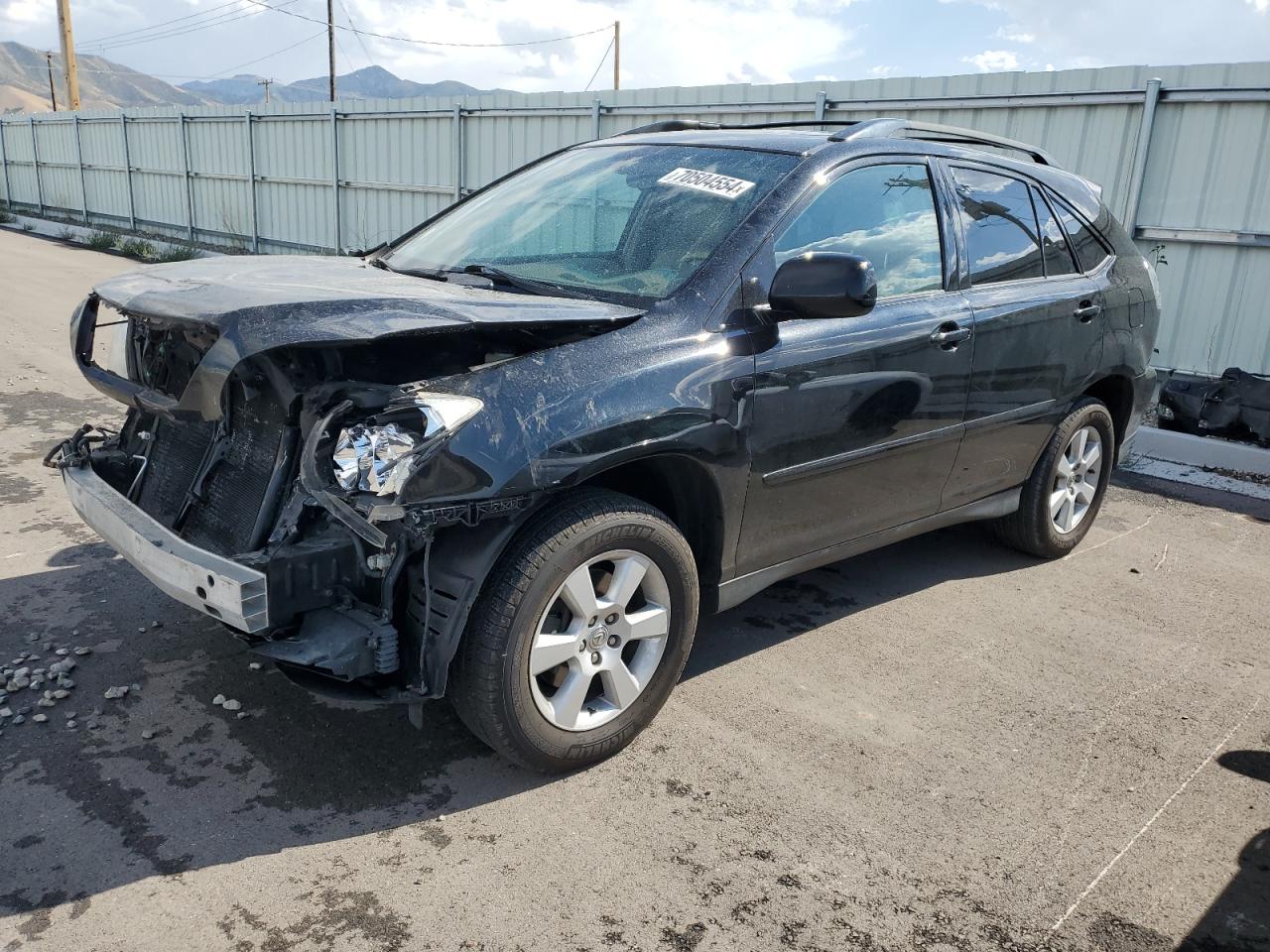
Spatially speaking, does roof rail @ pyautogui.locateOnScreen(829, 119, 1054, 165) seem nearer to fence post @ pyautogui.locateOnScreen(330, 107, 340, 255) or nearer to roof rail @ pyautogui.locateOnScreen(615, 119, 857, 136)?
roof rail @ pyautogui.locateOnScreen(615, 119, 857, 136)

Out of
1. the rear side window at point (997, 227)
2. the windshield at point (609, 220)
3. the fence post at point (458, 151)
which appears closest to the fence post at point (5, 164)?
the fence post at point (458, 151)

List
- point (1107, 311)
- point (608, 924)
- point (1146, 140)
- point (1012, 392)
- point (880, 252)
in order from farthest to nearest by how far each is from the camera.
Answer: point (1146, 140) → point (1107, 311) → point (1012, 392) → point (880, 252) → point (608, 924)

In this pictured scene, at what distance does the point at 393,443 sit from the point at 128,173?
22425 millimetres

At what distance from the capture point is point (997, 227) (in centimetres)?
436

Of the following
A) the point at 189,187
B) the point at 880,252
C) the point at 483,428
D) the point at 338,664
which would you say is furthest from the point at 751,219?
the point at 189,187

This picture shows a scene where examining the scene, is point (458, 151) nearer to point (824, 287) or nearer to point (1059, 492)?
point (1059, 492)

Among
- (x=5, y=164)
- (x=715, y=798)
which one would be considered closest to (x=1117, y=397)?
(x=715, y=798)

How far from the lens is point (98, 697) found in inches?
134

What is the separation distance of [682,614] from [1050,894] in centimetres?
128

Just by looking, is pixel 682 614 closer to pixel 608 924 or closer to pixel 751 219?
pixel 608 924

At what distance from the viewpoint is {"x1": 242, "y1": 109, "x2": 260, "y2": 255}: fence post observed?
17.7 metres

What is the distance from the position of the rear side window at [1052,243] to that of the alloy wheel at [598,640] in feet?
8.58

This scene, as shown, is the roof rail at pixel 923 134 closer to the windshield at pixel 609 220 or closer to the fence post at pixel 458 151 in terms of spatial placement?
the windshield at pixel 609 220

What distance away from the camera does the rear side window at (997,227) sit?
4.20 metres
